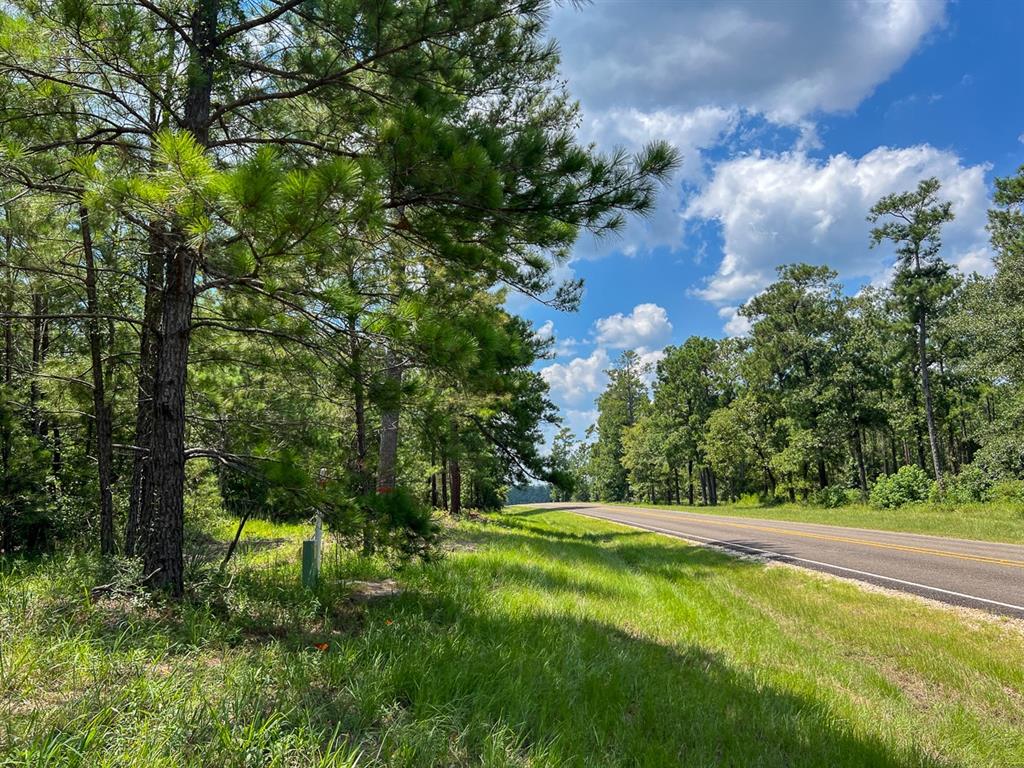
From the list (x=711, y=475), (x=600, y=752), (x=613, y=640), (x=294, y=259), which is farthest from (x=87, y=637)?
(x=711, y=475)

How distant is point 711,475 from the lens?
48.8m

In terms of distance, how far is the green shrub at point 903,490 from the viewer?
22.8 meters

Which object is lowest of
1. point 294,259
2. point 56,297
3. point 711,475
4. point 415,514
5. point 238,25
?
point 711,475

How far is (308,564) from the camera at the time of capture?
15.6 feet

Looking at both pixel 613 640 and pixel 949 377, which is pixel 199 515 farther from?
pixel 949 377

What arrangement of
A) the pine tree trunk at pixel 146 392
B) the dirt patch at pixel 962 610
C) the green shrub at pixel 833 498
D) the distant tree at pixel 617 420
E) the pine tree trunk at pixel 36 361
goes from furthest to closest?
the distant tree at pixel 617 420, the green shrub at pixel 833 498, the dirt patch at pixel 962 610, the pine tree trunk at pixel 36 361, the pine tree trunk at pixel 146 392

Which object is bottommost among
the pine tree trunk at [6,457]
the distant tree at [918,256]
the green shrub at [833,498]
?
the green shrub at [833,498]

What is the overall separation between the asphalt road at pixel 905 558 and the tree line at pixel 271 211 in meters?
8.14

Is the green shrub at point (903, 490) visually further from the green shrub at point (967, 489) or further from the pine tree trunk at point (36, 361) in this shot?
the pine tree trunk at point (36, 361)

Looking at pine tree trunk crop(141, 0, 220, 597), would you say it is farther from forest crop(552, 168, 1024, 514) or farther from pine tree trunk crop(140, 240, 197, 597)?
forest crop(552, 168, 1024, 514)

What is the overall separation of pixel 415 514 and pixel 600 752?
7.52ft

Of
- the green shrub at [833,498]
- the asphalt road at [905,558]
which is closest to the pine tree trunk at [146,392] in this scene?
the asphalt road at [905,558]

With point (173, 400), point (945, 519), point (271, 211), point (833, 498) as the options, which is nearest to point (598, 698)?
point (271, 211)

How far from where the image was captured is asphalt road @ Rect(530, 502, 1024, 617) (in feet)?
25.8
